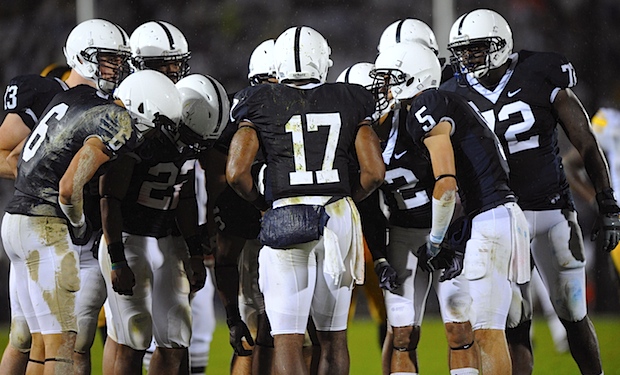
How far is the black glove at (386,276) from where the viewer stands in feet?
12.0

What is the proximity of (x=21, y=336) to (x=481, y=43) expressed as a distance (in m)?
2.19

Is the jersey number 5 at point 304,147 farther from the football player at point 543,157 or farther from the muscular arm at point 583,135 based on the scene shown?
the muscular arm at point 583,135

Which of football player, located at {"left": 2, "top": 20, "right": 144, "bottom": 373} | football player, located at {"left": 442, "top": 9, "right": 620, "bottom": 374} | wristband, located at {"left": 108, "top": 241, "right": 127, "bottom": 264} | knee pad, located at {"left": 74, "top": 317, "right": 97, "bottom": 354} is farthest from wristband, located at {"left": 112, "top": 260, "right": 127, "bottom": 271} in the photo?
football player, located at {"left": 442, "top": 9, "right": 620, "bottom": 374}

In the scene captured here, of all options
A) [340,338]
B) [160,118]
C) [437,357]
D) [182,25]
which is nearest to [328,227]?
[340,338]

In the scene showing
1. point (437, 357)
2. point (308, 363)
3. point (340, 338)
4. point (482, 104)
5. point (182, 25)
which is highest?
point (182, 25)

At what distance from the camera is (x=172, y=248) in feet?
12.4

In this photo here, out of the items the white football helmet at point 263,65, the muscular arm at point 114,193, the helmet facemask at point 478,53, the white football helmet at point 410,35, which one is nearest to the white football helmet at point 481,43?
the helmet facemask at point 478,53

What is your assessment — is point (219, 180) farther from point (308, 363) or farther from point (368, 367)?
point (368, 367)

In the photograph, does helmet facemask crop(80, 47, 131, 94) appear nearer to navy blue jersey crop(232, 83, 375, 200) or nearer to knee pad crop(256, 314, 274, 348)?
navy blue jersey crop(232, 83, 375, 200)

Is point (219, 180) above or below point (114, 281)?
above

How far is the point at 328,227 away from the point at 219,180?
77 cm

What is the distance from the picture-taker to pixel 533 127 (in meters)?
3.97

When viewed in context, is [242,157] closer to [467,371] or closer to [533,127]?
[467,371]

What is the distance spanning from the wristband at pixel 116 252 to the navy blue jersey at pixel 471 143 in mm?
1147
